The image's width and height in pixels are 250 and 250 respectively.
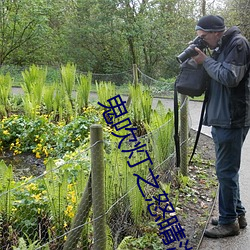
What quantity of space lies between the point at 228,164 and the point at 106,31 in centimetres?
1342

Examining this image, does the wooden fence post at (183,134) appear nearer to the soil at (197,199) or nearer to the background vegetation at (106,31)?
the soil at (197,199)

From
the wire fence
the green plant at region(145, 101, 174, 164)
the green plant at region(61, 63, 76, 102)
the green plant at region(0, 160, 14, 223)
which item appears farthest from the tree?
the green plant at region(0, 160, 14, 223)

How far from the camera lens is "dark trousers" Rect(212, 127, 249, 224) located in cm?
301

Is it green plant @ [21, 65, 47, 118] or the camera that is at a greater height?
the camera

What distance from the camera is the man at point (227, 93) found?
2.83 metres

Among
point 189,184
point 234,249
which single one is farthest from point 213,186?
point 234,249

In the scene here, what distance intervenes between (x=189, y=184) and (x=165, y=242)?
4.62 ft

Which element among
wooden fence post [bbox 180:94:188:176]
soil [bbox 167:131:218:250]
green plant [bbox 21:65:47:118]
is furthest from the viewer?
green plant [bbox 21:65:47:118]

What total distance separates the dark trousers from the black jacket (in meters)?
0.09

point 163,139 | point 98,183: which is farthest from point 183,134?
point 98,183

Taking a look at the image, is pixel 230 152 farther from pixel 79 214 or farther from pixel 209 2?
pixel 209 2

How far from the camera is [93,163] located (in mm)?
2352

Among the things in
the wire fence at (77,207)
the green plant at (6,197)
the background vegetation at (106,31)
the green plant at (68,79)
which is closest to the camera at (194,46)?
the wire fence at (77,207)

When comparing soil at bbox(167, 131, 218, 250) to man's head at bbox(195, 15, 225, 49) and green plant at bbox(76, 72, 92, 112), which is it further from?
green plant at bbox(76, 72, 92, 112)
